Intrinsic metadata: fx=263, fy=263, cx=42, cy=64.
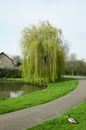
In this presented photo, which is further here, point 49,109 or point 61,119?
point 49,109

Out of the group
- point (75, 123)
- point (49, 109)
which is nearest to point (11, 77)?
point (49, 109)

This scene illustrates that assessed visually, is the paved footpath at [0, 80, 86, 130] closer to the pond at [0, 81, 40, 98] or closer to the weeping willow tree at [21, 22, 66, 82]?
the pond at [0, 81, 40, 98]

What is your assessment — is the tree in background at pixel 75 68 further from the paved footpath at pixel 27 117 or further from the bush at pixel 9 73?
the paved footpath at pixel 27 117

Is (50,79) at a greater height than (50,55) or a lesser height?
lesser

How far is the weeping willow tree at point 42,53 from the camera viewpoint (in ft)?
101

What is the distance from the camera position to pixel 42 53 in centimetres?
3164

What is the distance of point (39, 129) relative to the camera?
8.57m

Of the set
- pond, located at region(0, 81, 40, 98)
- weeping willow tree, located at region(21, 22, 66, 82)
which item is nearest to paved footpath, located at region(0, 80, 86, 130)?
pond, located at region(0, 81, 40, 98)

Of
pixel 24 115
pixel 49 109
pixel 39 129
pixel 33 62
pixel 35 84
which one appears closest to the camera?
pixel 39 129

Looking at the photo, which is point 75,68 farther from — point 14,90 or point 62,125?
point 62,125

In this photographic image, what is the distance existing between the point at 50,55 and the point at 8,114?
68.4 ft

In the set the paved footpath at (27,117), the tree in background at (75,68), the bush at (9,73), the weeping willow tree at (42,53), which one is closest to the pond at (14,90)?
the weeping willow tree at (42,53)

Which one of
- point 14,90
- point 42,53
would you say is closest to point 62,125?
point 14,90

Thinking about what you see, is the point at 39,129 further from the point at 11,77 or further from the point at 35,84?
the point at 11,77
